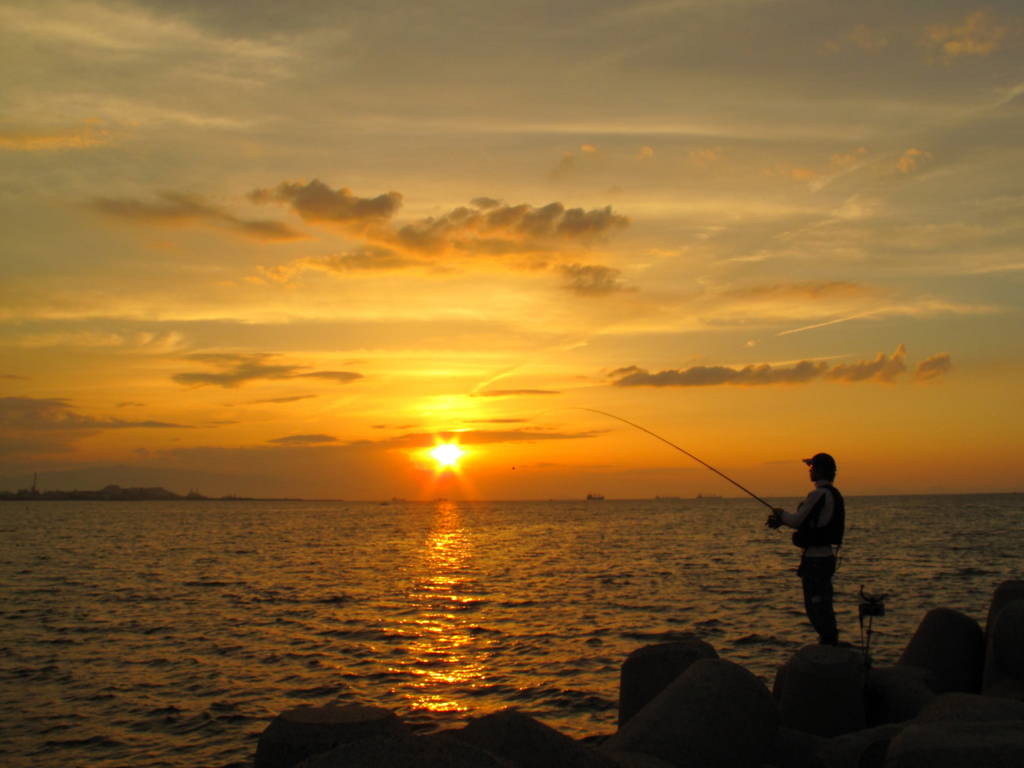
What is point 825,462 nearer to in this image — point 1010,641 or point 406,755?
point 1010,641

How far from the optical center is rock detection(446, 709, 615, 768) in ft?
15.3

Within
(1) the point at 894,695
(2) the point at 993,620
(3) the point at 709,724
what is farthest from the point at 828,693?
(2) the point at 993,620

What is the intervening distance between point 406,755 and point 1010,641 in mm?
6790

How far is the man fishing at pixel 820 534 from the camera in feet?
24.1

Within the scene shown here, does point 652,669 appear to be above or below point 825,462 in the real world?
below

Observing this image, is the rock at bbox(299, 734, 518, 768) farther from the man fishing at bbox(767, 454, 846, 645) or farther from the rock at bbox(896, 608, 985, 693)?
the rock at bbox(896, 608, 985, 693)

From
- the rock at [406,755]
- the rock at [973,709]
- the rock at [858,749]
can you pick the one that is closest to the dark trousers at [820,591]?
the rock at [973,709]

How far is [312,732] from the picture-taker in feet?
16.8

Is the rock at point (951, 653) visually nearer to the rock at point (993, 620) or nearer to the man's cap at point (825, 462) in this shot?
the rock at point (993, 620)

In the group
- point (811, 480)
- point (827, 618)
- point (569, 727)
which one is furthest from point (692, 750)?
point (569, 727)

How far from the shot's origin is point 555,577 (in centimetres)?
2680

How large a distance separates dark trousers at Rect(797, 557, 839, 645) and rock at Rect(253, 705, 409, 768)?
4275 millimetres

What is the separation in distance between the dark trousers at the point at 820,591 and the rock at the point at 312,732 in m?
4.27

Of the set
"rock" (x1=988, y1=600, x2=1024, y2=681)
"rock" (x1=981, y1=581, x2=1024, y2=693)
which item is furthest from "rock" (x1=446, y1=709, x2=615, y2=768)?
"rock" (x1=981, y1=581, x2=1024, y2=693)
